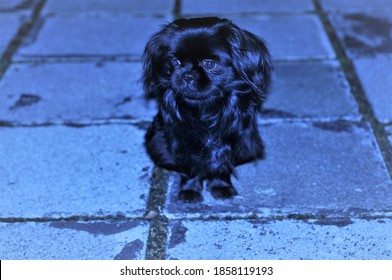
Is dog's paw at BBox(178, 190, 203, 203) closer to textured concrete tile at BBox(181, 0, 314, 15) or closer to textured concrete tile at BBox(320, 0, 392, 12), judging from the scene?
textured concrete tile at BBox(181, 0, 314, 15)

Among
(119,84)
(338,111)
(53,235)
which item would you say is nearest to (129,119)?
(119,84)

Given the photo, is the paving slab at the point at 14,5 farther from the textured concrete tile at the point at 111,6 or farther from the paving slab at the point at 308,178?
the paving slab at the point at 308,178

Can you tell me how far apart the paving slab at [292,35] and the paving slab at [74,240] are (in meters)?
2.12

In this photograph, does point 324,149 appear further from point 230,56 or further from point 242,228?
point 230,56

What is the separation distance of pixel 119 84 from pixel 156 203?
1.30 m

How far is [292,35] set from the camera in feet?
15.5

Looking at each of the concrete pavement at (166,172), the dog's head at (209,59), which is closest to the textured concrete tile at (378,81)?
the concrete pavement at (166,172)

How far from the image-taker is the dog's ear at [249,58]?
2.64 meters

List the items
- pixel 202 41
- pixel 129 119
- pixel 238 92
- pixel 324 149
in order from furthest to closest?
pixel 129 119
pixel 324 149
pixel 238 92
pixel 202 41

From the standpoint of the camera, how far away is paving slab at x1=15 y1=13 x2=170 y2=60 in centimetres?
454

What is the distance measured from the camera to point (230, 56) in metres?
2.64

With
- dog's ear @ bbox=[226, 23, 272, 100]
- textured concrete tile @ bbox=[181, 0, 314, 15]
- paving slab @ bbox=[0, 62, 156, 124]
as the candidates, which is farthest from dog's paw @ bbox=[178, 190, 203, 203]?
textured concrete tile @ bbox=[181, 0, 314, 15]

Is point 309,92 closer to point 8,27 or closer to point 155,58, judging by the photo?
point 155,58

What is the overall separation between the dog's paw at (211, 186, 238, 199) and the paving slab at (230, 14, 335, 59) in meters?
1.64
